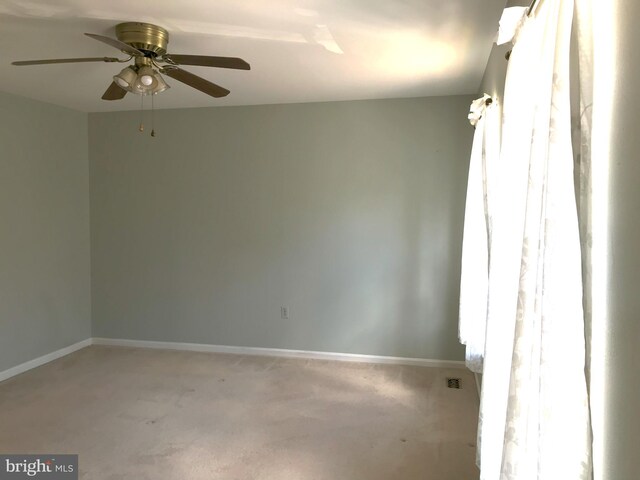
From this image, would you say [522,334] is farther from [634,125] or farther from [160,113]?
[160,113]

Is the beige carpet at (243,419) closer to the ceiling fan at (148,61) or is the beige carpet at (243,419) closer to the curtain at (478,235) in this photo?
the curtain at (478,235)

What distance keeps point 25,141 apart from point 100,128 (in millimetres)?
848

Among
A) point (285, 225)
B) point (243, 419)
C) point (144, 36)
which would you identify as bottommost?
point (243, 419)

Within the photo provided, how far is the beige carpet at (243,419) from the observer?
267 centimetres

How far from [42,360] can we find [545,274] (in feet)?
15.4

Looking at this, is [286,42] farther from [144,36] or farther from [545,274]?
[545,274]

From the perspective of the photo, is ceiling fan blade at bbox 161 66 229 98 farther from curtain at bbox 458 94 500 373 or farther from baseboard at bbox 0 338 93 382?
baseboard at bbox 0 338 93 382

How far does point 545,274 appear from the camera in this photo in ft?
3.43

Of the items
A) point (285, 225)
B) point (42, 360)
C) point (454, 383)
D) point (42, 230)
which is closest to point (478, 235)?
point (454, 383)

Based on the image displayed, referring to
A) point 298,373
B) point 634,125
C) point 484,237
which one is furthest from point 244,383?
point 634,125

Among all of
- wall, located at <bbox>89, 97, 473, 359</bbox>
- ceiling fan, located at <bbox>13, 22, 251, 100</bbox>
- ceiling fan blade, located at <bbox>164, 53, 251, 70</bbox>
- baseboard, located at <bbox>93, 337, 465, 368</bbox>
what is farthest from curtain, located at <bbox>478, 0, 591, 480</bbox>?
baseboard, located at <bbox>93, 337, 465, 368</bbox>

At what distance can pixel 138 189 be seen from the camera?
4895 millimetres

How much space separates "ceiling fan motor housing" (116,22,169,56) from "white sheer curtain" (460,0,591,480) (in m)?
1.89

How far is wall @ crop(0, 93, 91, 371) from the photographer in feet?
13.4
